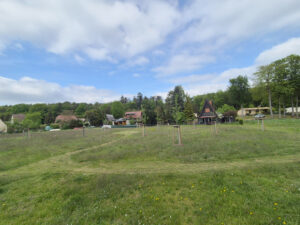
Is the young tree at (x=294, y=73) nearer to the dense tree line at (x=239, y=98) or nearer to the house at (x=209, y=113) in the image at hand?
the dense tree line at (x=239, y=98)

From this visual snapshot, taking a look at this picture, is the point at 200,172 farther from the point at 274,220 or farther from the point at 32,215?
the point at 32,215

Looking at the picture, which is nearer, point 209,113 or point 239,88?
point 209,113

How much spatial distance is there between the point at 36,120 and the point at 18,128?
32.6ft

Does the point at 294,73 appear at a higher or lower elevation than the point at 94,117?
higher

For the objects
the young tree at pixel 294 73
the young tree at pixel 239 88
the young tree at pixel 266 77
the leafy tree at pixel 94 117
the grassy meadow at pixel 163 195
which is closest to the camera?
the grassy meadow at pixel 163 195

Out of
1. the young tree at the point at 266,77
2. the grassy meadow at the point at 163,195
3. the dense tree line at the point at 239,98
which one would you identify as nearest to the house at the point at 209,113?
the dense tree line at the point at 239,98

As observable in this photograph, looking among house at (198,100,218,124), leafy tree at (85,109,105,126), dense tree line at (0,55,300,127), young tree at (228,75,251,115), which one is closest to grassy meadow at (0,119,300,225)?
dense tree line at (0,55,300,127)

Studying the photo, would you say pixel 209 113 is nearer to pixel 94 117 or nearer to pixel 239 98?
pixel 239 98

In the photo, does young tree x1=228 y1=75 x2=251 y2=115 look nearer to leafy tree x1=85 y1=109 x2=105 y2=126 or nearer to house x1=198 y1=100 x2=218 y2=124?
house x1=198 y1=100 x2=218 y2=124

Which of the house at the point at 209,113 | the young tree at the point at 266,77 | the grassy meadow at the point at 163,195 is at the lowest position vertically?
the grassy meadow at the point at 163,195

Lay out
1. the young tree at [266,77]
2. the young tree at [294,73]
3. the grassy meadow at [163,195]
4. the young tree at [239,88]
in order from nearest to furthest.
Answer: the grassy meadow at [163,195] < the young tree at [294,73] < the young tree at [266,77] < the young tree at [239,88]

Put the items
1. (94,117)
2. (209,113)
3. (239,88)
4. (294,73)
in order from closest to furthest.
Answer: (294,73) < (209,113) < (94,117) < (239,88)

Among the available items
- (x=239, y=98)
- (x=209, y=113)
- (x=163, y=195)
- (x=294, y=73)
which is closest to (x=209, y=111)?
(x=209, y=113)

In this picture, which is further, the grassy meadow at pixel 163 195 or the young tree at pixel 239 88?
the young tree at pixel 239 88
